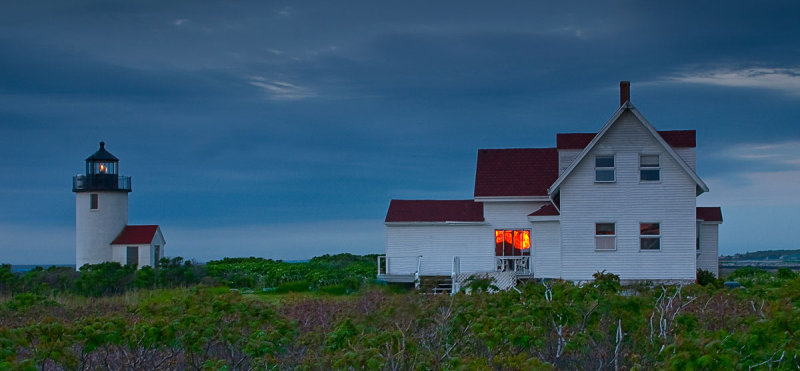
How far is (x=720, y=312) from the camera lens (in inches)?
501

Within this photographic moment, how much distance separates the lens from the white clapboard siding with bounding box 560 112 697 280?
27.0m

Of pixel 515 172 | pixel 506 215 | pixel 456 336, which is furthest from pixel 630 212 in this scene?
pixel 456 336

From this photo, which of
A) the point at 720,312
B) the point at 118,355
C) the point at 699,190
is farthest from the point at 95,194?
the point at 720,312

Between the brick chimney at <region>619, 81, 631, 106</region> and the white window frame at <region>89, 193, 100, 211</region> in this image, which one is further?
the white window frame at <region>89, 193, 100, 211</region>

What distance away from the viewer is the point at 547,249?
29375 millimetres

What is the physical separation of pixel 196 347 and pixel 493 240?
23.2 metres

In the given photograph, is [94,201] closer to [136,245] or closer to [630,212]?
[136,245]

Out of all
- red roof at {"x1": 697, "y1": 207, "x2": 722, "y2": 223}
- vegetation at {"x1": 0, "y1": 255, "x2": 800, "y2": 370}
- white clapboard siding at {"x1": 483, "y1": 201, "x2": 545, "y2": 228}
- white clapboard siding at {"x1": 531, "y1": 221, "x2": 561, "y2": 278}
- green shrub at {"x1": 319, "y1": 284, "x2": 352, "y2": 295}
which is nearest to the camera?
vegetation at {"x1": 0, "y1": 255, "x2": 800, "y2": 370}

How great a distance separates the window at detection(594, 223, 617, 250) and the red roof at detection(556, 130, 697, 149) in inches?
153

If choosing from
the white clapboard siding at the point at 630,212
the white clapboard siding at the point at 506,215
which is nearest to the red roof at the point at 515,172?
the white clapboard siding at the point at 506,215

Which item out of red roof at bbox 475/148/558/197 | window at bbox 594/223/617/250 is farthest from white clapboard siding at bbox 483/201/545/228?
window at bbox 594/223/617/250

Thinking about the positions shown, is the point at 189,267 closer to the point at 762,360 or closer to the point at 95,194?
the point at 95,194

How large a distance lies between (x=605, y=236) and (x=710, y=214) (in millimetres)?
5262

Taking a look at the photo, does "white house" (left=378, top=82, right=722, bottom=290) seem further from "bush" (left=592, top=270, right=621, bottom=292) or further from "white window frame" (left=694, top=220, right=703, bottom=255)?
"bush" (left=592, top=270, right=621, bottom=292)
